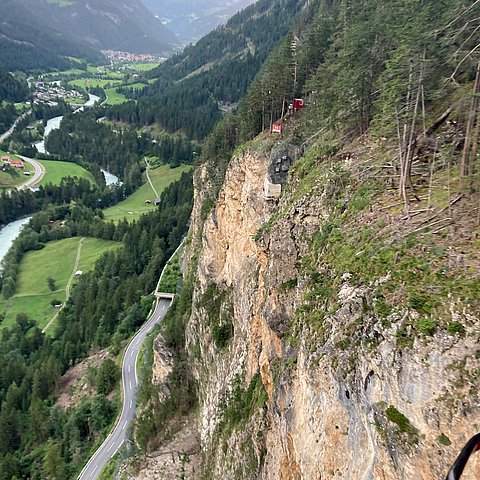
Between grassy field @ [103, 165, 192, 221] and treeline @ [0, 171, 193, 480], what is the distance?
67.1ft

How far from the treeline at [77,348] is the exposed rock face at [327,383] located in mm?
25513

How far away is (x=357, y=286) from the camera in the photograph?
1767cm

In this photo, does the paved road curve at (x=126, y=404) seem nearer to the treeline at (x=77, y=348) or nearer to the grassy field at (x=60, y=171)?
the treeline at (x=77, y=348)

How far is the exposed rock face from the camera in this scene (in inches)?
524

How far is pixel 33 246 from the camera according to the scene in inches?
4759

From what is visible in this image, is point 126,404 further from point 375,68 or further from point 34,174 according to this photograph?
point 34,174

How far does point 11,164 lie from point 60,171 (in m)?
17.4

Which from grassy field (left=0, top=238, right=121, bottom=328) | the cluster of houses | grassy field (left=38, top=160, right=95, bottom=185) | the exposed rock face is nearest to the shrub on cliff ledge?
the exposed rock face

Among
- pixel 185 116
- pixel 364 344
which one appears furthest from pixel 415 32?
pixel 185 116

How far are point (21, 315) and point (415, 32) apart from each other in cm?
9001

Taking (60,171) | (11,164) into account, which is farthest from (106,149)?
(11,164)

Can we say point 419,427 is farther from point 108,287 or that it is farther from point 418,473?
point 108,287

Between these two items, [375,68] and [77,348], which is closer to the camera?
[375,68]

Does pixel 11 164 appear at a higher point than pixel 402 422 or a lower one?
higher
